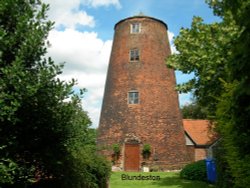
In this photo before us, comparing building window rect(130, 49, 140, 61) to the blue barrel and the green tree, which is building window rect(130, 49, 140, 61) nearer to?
the green tree

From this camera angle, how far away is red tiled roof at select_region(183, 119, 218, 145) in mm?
36281

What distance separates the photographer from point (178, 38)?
61.2 feet

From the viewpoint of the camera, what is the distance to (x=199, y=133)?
3788cm

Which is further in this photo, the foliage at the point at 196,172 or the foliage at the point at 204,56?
the foliage at the point at 196,172

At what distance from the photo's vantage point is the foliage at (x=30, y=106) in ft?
19.8

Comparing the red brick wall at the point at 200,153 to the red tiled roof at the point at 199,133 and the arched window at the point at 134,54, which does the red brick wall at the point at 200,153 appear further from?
the arched window at the point at 134,54

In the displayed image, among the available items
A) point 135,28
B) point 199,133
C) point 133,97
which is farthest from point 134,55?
point 199,133

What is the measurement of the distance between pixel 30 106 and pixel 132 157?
24.8m

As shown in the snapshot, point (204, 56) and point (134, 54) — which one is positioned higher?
point (134, 54)

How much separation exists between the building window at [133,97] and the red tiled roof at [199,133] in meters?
8.04

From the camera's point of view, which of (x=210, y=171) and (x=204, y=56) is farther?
(x=210, y=171)

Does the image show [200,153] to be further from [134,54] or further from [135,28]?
[135,28]

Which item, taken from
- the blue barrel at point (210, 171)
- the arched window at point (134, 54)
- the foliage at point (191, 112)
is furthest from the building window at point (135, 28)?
the foliage at point (191, 112)

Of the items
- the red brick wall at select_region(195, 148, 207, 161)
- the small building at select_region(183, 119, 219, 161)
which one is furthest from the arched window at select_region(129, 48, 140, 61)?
the red brick wall at select_region(195, 148, 207, 161)
